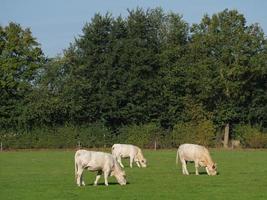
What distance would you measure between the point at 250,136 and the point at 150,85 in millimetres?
13454

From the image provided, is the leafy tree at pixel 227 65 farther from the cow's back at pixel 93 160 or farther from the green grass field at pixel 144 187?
the cow's back at pixel 93 160

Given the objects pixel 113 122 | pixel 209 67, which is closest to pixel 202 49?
pixel 209 67

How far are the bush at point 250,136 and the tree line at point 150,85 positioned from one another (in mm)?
123

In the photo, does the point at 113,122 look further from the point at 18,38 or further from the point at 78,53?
the point at 18,38

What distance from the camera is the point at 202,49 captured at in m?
78.8

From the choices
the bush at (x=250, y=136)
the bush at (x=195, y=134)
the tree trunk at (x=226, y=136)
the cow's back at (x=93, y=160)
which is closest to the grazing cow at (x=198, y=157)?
the cow's back at (x=93, y=160)

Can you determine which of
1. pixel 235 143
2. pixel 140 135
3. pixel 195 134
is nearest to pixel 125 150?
pixel 140 135

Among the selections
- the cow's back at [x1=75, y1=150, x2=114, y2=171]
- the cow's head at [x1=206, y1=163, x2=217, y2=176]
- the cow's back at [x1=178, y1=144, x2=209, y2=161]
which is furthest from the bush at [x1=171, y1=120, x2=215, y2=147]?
the cow's back at [x1=75, y1=150, x2=114, y2=171]

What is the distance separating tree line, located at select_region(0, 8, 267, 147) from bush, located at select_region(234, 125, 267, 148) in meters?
0.12

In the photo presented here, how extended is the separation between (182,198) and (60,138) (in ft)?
173

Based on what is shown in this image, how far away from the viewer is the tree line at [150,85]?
249 ft

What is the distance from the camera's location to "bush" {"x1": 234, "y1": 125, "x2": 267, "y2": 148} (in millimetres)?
74056

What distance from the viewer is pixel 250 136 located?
7512cm

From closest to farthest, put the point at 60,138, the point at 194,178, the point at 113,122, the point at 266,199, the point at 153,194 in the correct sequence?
the point at 266,199 < the point at 153,194 < the point at 194,178 < the point at 60,138 < the point at 113,122
